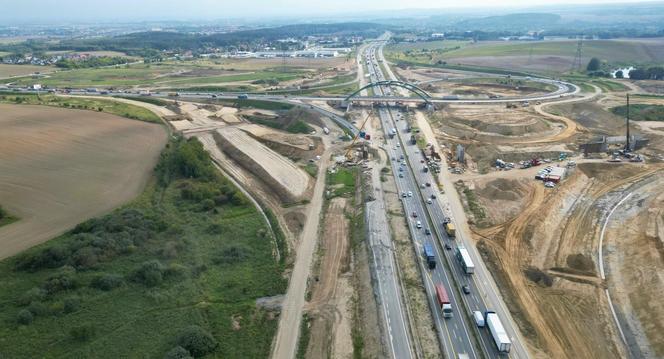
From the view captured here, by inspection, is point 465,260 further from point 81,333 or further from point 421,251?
point 81,333

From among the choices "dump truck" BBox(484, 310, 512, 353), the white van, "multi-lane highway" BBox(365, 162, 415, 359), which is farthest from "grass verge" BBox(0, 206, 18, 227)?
"dump truck" BBox(484, 310, 512, 353)

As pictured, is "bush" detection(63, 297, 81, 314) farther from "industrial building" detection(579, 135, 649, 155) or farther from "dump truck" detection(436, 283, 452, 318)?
"industrial building" detection(579, 135, 649, 155)

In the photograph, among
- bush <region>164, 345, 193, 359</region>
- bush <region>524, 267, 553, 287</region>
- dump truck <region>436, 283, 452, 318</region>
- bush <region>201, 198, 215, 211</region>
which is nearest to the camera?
bush <region>164, 345, 193, 359</region>

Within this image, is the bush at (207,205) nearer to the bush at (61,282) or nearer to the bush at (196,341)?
the bush at (61,282)

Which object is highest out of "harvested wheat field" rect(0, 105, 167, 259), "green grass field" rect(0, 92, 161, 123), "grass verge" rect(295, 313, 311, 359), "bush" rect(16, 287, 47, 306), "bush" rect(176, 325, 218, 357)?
"green grass field" rect(0, 92, 161, 123)

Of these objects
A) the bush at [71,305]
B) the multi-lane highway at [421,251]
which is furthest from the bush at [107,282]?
the multi-lane highway at [421,251]

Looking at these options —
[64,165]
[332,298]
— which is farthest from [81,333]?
[64,165]

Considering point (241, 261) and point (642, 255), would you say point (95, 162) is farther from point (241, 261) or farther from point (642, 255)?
point (642, 255)
